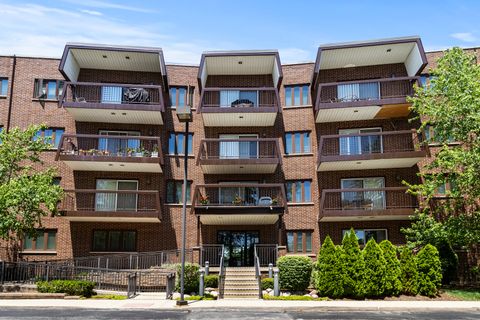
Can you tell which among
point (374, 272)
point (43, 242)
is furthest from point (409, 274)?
point (43, 242)

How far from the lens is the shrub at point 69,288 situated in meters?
20.0

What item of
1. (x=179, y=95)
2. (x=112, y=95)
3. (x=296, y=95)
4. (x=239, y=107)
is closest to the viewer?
(x=239, y=107)

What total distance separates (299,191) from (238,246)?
14.6 ft

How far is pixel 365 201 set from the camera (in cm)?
2519

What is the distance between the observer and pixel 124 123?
2775cm

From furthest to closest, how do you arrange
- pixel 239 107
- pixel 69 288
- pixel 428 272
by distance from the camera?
pixel 239 107 < pixel 428 272 < pixel 69 288

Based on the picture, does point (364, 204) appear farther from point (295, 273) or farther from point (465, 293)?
point (465, 293)

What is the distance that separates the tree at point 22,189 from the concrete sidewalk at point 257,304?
4.43 meters

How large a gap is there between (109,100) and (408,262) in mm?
17036

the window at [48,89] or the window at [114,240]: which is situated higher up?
the window at [48,89]

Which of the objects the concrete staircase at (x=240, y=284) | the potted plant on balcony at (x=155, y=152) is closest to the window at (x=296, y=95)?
the potted plant on balcony at (x=155, y=152)

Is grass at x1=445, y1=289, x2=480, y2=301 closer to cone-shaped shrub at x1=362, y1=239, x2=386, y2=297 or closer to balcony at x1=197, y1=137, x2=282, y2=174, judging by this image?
cone-shaped shrub at x1=362, y1=239, x2=386, y2=297

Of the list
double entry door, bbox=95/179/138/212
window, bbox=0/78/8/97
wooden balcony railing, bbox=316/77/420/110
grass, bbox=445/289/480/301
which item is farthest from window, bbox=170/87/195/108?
grass, bbox=445/289/480/301

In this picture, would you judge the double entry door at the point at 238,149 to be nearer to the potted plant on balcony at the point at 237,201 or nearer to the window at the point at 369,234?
the potted plant on balcony at the point at 237,201
